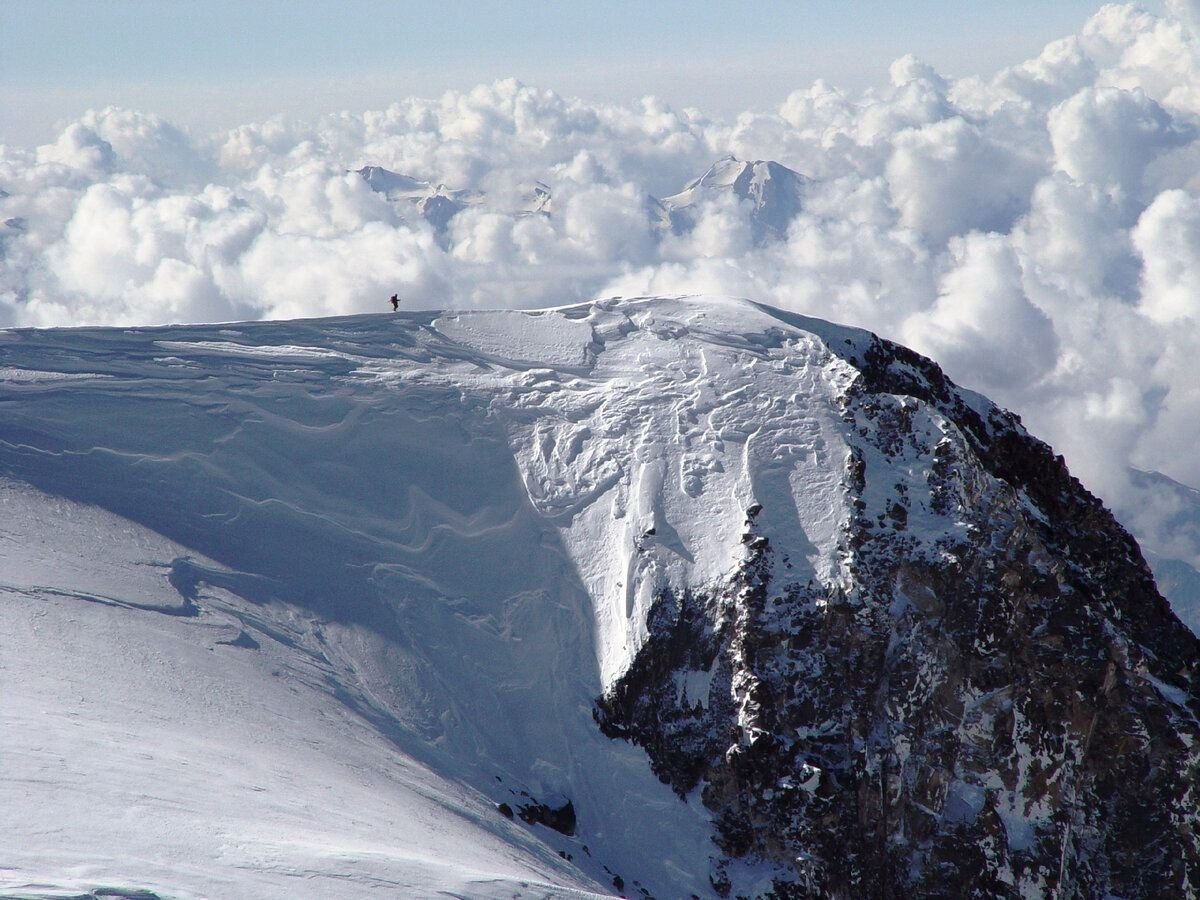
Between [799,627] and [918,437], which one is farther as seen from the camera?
[918,437]

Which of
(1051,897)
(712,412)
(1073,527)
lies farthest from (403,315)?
(1051,897)

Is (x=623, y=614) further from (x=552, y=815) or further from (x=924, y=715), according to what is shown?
(x=924, y=715)

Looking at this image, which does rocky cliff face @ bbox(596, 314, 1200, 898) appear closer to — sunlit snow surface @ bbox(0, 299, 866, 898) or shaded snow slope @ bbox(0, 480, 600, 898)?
sunlit snow surface @ bbox(0, 299, 866, 898)

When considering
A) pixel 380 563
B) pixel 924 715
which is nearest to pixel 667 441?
pixel 380 563

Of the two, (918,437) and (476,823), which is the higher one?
(918,437)

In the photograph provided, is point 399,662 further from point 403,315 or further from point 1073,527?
point 1073,527

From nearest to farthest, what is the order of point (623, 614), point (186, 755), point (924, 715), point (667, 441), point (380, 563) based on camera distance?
point (186, 755), point (924, 715), point (623, 614), point (380, 563), point (667, 441)
